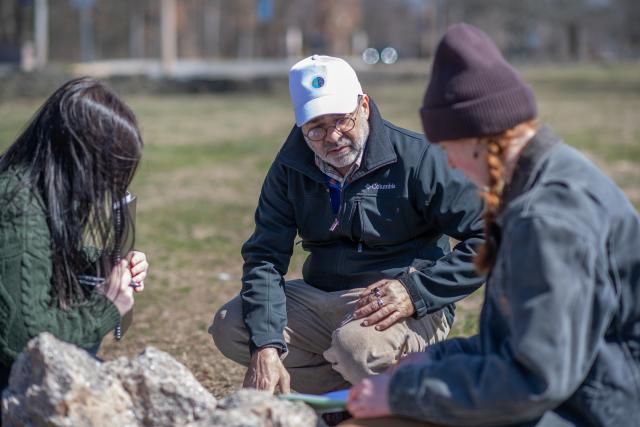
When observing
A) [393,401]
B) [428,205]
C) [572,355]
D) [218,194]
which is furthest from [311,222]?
[218,194]

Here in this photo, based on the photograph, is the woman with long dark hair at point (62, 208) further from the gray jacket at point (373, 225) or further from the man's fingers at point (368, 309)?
the man's fingers at point (368, 309)

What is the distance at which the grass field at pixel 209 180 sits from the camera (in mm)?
5855

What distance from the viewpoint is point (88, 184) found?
2926mm

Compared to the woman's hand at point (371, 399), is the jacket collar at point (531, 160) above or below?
above

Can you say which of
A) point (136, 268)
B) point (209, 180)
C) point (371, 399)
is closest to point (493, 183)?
point (371, 399)

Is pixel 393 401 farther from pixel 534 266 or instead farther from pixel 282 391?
pixel 282 391

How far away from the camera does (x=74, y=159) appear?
289 cm

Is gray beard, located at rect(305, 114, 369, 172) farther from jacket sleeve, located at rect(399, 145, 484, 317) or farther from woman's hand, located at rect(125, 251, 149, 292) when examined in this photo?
woman's hand, located at rect(125, 251, 149, 292)

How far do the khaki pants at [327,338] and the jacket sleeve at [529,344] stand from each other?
1.17 meters

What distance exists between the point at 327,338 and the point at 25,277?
1614 millimetres

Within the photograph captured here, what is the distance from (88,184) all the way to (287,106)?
22.7 m

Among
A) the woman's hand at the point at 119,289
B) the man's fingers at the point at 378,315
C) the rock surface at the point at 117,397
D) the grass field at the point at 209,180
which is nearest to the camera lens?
the rock surface at the point at 117,397

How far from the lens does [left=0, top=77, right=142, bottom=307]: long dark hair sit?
2.89m

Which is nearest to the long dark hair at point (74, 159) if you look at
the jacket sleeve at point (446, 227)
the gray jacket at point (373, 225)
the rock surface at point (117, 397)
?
the rock surface at point (117, 397)
